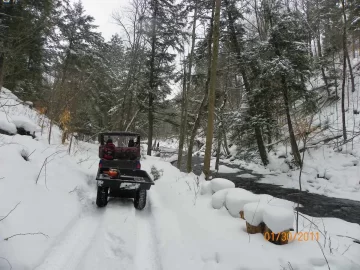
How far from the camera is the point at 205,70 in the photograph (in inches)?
632

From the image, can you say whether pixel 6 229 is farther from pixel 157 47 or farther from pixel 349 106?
pixel 349 106

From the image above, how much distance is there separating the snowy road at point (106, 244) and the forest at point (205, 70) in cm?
512

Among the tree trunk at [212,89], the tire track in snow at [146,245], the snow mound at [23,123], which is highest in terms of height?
the tree trunk at [212,89]

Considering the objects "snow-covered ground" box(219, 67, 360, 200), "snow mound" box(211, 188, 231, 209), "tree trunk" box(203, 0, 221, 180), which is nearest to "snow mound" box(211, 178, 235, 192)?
"snow mound" box(211, 188, 231, 209)

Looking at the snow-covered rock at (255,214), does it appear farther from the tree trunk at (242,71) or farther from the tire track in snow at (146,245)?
the tree trunk at (242,71)

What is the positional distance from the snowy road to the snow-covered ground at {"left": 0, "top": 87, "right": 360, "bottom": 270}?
13 millimetres

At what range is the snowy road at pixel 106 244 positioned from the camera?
10.5 ft

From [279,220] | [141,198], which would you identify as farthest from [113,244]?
[279,220]

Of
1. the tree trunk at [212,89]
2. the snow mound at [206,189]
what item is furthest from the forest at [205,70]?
the snow mound at [206,189]

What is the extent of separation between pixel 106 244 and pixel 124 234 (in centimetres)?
47

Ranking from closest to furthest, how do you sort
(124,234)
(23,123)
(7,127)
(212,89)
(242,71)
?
(124,234), (7,127), (23,123), (212,89), (242,71)

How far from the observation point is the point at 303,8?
82.2 feet

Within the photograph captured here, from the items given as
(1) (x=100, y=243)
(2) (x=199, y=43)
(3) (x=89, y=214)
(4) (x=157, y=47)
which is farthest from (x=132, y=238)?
(4) (x=157, y=47)

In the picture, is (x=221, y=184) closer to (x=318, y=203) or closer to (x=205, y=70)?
(x=318, y=203)
